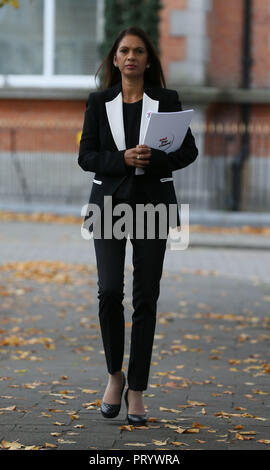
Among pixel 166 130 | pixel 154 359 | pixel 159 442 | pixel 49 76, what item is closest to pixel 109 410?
pixel 159 442

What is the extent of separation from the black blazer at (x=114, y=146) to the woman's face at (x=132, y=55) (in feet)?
0.33

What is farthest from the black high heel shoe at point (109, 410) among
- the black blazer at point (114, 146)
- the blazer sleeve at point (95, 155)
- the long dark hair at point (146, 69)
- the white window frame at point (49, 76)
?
the white window frame at point (49, 76)

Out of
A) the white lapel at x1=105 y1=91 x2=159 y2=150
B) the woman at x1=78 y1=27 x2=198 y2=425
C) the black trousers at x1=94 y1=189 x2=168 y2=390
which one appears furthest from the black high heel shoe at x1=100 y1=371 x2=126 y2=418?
the white lapel at x1=105 y1=91 x2=159 y2=150

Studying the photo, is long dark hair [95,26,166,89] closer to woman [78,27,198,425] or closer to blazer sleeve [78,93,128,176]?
woman [78,27,198,425]

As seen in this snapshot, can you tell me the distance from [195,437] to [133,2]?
1559cm

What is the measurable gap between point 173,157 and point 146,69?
52 centimetres

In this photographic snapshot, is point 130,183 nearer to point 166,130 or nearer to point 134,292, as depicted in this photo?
point 166,130

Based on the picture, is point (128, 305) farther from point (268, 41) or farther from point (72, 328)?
point (268, 41)

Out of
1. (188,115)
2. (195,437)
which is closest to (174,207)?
(188,115)

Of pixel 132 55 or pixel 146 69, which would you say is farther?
pixel 146 69

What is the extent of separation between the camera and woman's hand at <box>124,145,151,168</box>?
17.0 ft

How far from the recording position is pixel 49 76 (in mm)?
21781

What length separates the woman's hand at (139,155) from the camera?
Answer: 520 cm

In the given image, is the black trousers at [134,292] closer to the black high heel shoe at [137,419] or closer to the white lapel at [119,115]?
the black high heel shoe at [137,419]
